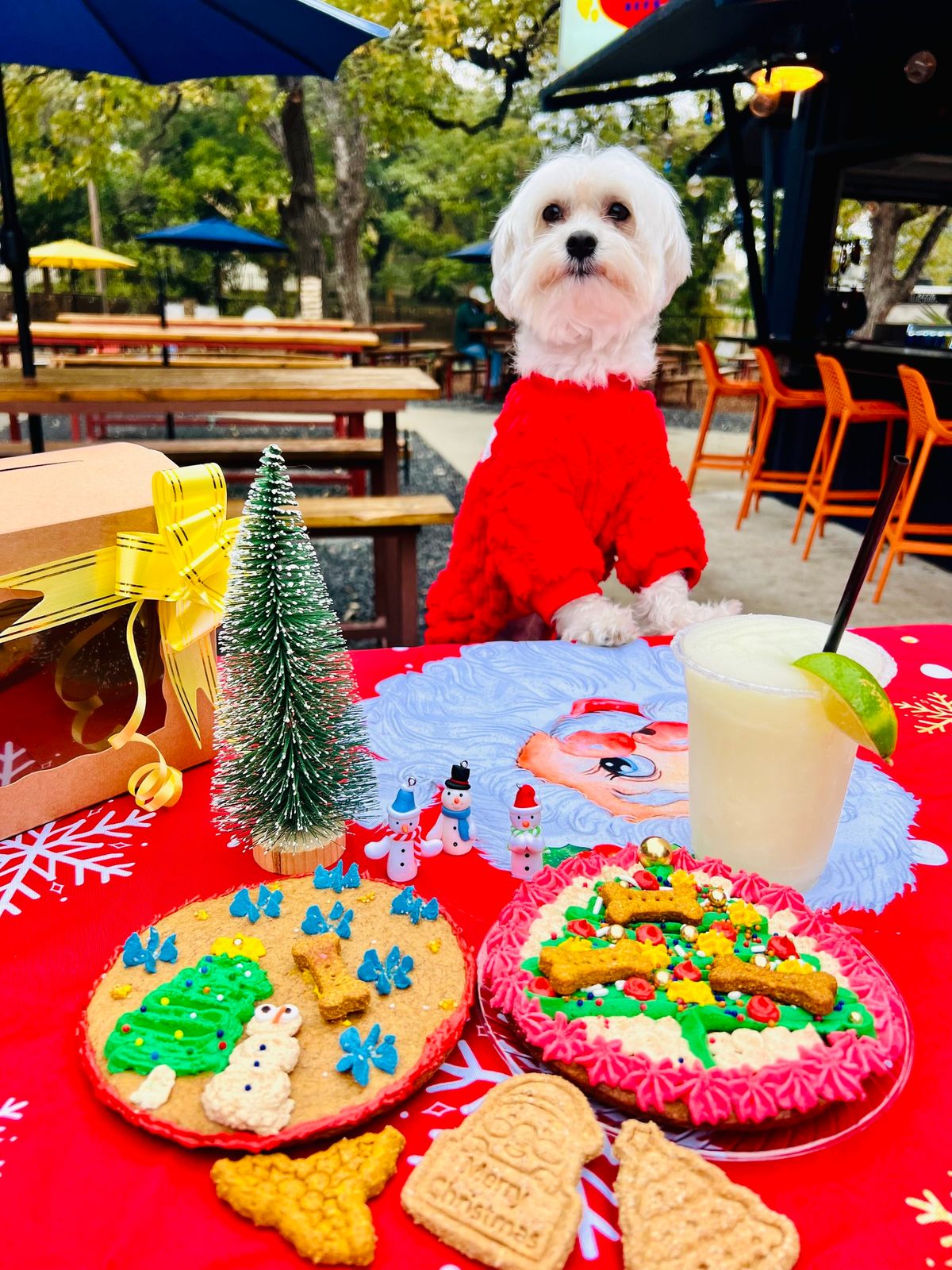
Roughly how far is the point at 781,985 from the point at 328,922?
1.16 ft

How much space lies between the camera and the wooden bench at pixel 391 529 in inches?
127

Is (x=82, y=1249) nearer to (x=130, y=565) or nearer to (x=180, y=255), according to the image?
(x=130, y=565)

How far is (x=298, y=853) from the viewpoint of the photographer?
86 cm

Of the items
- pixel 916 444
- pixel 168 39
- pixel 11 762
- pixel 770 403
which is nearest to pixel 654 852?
pixel 11 762

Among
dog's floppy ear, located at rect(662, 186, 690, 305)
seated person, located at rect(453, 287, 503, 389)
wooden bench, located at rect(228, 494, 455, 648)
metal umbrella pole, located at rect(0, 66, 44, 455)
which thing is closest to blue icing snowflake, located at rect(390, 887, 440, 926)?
dog's floppy ear, located at rect(662, 186, 690, 305)

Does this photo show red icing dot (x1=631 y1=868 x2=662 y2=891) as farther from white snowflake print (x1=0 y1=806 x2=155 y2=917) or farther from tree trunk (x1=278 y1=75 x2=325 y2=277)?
tree trunk (x1=278 y1=75 x2=325 y2=277)

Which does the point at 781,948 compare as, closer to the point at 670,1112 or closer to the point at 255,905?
the point at 670,1112

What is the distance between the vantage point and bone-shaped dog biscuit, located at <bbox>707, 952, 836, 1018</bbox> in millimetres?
655

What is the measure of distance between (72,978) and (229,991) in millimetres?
165

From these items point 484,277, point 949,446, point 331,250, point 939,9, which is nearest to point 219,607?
point 949,446

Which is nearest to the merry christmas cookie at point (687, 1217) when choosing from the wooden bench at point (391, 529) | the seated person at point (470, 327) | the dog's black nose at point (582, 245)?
the dog's black nose at point (582, 245)

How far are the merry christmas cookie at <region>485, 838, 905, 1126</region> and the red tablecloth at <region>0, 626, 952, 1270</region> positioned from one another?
0.04 m

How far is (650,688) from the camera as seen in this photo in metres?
1.34

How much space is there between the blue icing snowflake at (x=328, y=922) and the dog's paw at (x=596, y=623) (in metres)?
0.87
